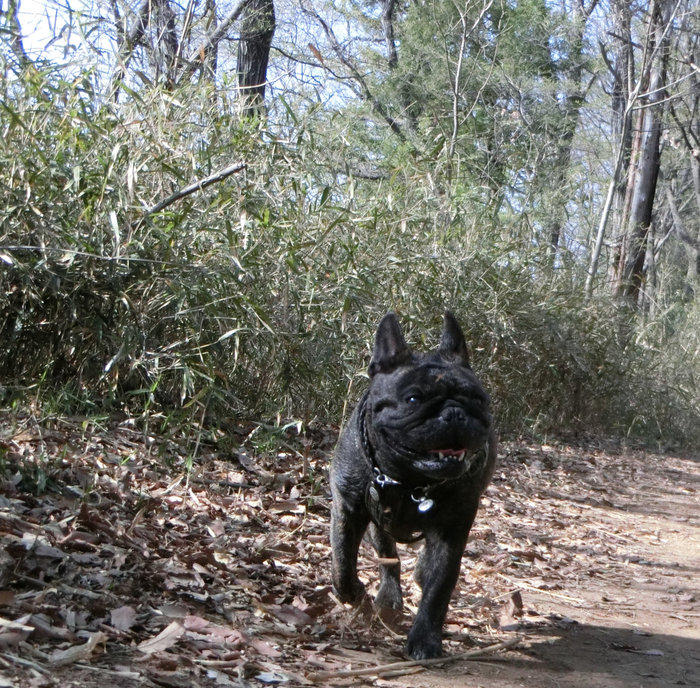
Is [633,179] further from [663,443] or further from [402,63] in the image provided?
[663,443]

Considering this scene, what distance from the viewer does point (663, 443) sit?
49.3 feet

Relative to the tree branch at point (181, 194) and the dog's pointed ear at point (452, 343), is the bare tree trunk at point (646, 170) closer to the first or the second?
the tree branch at point (181, 194)

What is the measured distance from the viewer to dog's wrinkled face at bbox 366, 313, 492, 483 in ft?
12.4

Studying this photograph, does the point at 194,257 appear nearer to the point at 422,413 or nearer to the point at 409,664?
the point at 422,413

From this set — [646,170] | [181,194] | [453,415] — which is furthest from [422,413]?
[646,170]

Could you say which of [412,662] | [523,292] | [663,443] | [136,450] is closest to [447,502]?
[412,662]

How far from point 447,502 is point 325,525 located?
2058mm

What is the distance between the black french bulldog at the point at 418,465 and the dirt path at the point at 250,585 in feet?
0.96

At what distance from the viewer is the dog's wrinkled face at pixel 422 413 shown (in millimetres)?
3791

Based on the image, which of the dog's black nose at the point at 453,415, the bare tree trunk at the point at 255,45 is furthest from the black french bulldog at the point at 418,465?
the bare tree trunk at the point at 255,45

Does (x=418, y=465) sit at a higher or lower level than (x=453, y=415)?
lower

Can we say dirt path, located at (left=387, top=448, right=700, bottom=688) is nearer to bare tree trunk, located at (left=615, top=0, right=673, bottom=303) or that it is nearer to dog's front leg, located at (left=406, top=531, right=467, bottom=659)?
dog's front leg, located at (left=406, top=531, right=467, bottom=659)

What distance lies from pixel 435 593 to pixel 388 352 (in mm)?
1113

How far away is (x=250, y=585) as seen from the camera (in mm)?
4496
